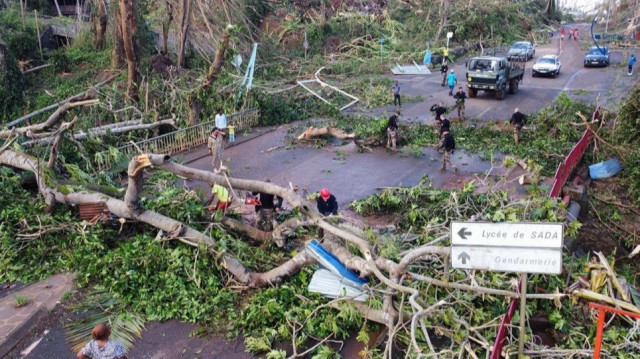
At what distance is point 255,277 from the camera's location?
28.0 feet

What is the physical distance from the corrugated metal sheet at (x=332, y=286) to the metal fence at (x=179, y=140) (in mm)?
8141

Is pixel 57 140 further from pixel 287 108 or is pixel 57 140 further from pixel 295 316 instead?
pixel 287 108

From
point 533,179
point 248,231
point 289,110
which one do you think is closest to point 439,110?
point 533,179

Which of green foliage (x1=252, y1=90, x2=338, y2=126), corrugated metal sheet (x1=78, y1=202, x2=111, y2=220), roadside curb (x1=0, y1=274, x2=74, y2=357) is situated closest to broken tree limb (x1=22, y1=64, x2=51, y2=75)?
green foliage (x1=252, y1=90, x2=338, y2=126)

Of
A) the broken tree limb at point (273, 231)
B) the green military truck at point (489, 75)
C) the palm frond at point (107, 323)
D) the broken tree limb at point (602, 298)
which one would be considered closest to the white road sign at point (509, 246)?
the broken tree limb at point (602, 298)

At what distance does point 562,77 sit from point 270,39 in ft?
55.2

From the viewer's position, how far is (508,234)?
18.2 feet

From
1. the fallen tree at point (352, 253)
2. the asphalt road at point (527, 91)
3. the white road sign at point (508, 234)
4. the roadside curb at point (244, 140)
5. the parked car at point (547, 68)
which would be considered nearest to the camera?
the white road sign at point (508, 234)

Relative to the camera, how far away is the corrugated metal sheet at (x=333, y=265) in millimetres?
7938

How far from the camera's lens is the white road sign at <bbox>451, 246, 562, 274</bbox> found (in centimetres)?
543

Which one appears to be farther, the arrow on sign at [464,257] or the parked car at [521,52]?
the parked car at [521,52]

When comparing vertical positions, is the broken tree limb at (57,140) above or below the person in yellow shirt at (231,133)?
above

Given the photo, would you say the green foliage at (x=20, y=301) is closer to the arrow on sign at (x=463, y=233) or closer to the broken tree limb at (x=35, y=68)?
the arrow on sign at (x=463, y=233)

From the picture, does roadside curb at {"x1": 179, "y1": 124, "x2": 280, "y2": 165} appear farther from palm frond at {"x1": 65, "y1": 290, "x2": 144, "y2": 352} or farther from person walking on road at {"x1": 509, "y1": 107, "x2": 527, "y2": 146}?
person walking on road at {"x1": 509, "y1": 107, "x2": 527, "y2": 146}
